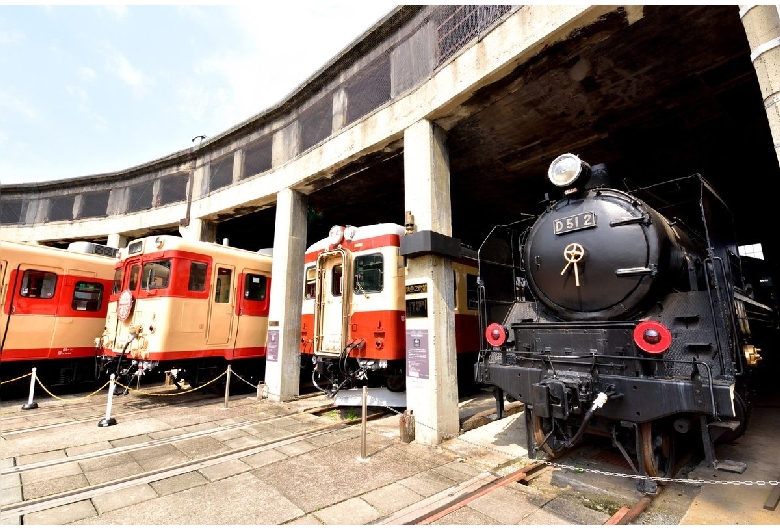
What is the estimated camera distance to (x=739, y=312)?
13.7 feet

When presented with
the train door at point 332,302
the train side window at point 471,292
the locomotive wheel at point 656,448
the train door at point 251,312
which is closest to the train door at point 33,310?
the train door at point 251,312

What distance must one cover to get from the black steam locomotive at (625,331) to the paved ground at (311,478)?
52 cm

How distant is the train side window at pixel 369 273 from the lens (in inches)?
308

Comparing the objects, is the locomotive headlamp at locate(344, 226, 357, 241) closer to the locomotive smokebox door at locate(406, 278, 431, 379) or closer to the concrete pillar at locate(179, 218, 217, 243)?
the locomotive smokebox door at locate(406, 278, 431, 379)

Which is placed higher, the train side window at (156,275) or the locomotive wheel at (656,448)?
the train side window at (156,275)

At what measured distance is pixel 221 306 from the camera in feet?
31.3

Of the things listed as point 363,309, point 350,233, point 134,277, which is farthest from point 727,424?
point 134,277

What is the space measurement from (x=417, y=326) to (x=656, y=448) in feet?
11.3

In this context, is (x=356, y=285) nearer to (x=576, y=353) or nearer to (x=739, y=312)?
(x=576, y=353)

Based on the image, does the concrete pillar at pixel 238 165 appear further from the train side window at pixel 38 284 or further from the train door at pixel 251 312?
the train side window at pixel 38 284

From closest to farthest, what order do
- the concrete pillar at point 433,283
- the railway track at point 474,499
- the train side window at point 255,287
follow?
the railway track at point 474,499 → the concrete pillar at point 433,283 → the train side window at point 255,287

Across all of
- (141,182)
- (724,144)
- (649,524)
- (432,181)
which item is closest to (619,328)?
(649,524)

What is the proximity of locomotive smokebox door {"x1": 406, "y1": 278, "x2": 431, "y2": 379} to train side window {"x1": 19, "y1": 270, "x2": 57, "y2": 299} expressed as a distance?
8.99 meters

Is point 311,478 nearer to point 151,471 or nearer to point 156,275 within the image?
point 151,471
